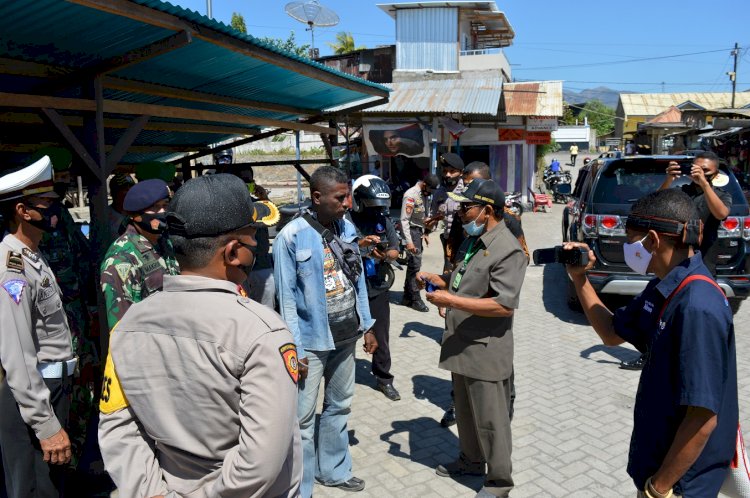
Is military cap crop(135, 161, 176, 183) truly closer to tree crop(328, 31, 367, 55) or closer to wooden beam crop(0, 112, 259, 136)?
wooden beam crop(0, 112, 259, 136)

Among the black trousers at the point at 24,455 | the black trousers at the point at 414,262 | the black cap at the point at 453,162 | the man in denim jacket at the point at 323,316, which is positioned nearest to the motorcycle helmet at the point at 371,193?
the man in denim jacket at the point at 323,316

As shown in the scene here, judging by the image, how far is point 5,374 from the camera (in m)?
2.62

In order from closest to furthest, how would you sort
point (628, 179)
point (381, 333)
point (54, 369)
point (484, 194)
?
point (54, 369)
point (484, 194)
point (381, 333)
point (628, 179)

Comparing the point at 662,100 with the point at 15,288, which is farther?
the point at 662,100

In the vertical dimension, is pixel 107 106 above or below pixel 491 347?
above

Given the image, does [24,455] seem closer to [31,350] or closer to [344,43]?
[31,350]

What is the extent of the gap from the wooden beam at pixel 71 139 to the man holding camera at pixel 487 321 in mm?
2444

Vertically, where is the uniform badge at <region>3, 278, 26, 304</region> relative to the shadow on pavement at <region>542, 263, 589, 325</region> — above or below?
above

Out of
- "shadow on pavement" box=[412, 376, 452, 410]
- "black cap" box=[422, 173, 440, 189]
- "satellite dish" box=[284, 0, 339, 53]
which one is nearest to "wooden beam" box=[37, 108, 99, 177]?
"shadow on pavement" box=[412, 376, 452, 410]

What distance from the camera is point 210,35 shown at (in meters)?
4.00

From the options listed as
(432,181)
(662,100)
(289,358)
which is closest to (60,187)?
(289,358)

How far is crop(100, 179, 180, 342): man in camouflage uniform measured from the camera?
9.77 feet

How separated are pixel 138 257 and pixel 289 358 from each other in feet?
6.40

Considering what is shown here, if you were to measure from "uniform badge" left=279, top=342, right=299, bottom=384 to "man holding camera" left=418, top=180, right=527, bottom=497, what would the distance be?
181 centimetres
